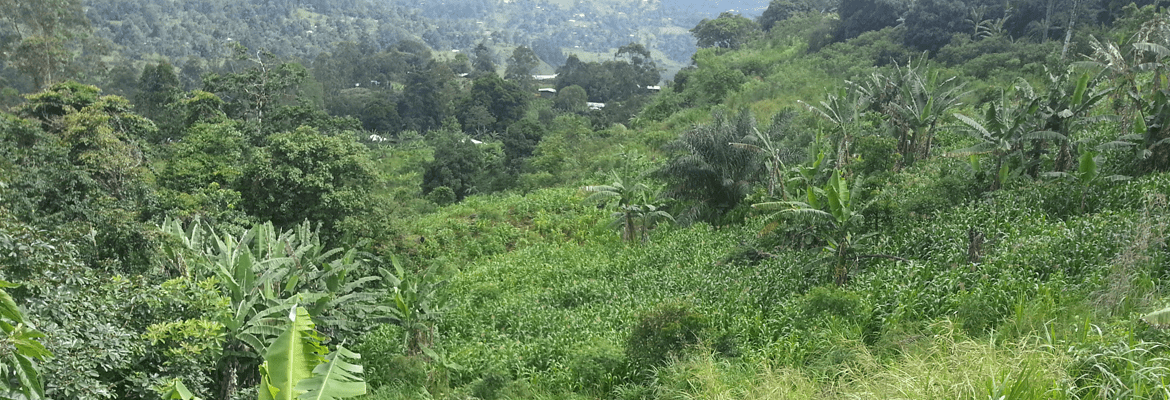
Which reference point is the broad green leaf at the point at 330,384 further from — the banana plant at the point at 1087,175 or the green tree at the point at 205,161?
the green tree at the point at 205,161

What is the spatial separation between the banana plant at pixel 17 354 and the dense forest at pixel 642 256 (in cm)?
2

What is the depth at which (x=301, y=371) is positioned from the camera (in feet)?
13.5

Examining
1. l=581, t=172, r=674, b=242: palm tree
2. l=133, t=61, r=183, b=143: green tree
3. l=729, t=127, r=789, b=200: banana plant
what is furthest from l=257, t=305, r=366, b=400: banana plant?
l=133, t=61, r=183, b=143: green tree

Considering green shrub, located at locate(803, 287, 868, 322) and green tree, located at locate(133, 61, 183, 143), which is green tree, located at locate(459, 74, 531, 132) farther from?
green shrub, located at locate(803, 287, 868, 322)

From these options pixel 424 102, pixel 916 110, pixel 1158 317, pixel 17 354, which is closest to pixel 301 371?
pixel 17 354

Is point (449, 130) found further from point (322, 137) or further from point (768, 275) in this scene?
point (768, 275)

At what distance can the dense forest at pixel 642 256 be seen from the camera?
17.0 ft

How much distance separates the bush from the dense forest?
3 centimetres

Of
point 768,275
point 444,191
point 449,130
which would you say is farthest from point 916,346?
point 449,130

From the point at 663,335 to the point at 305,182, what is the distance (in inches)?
388

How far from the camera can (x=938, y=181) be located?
10477mm

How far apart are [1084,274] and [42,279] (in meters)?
8.62

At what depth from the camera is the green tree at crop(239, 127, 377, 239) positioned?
1472cm

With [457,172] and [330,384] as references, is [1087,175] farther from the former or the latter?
[457,172]
